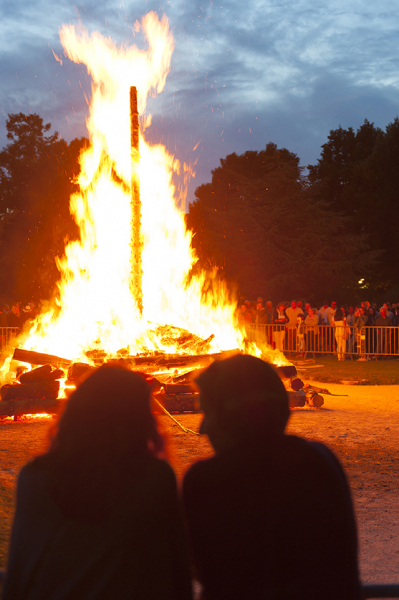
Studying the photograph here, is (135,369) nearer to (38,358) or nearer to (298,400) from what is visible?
(38,358)

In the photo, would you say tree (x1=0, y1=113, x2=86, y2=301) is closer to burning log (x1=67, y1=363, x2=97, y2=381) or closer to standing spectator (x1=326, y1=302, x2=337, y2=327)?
standing spectator (x1=326, y1=302, x2=337, y2=327)

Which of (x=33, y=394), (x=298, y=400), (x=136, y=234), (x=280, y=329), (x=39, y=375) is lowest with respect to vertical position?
(x=298, y=400)

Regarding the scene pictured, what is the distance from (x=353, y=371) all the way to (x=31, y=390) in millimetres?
8885

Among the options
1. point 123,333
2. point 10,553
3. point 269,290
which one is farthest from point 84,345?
point 269,290

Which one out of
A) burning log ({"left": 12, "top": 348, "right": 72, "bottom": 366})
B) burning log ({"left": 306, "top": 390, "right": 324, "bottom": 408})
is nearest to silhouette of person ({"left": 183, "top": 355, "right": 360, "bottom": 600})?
burning log ({"left": 306, "top": 390, "right": 324, "bottom": 408})

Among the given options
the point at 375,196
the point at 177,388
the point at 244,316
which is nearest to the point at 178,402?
the point at 177,388

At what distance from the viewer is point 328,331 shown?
18.8 metres

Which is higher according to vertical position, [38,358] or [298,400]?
[38,358]

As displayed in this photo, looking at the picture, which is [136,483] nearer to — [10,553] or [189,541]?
[189,541]

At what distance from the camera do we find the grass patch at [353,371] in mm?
13898

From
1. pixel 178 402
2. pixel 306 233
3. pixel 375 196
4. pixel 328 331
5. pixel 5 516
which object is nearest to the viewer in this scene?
pixel 5 516

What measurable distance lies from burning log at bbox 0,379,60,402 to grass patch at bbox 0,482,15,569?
411 cm

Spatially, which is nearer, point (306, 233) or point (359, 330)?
point (359, 330)

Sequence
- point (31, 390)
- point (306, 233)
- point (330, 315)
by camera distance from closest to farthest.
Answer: point (31, 390), point (330, 315), point (306, 233)
